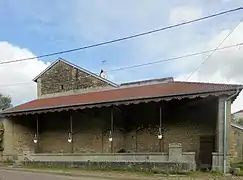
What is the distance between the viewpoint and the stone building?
17.3 metres

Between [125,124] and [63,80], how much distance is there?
8633 millimetres

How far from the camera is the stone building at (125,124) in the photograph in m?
17.3

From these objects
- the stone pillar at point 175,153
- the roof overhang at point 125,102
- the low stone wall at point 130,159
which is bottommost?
the low stone wall at point 130,159

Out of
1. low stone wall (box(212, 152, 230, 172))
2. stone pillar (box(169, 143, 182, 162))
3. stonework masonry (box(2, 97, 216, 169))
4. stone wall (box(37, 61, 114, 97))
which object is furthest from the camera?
stone wall (box(37, 61, 114, 97))

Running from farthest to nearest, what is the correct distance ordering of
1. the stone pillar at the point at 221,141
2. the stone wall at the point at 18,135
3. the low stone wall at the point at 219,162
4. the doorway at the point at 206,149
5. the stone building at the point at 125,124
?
1. the stone wall at the point at 18,135
2. the doorway at the point at 206,149
3. the stone building at the point at 125,124
4. the stone pillar at the point at 221,141
5. the low stone wall at the point at 219,162

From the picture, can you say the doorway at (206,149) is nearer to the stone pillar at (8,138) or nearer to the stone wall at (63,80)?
the stone wall at (63,80)

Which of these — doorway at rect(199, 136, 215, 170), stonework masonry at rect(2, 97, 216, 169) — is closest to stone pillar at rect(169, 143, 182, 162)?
doorway at rect(199, 136, 215, 170)

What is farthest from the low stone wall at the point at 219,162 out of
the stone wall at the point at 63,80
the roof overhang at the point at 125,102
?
the stone wall at the point at 63,80

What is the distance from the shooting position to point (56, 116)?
26.4 m

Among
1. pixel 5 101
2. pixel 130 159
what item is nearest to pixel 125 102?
pixel 130 159

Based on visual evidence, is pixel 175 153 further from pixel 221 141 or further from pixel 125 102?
pixel 125 102

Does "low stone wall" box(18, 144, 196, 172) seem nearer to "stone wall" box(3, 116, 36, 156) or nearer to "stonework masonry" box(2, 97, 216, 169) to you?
"stone wall" box(3, 116, 36, 156)

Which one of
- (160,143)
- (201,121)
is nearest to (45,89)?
(160,143)

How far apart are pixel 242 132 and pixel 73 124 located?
16135 millimetres
